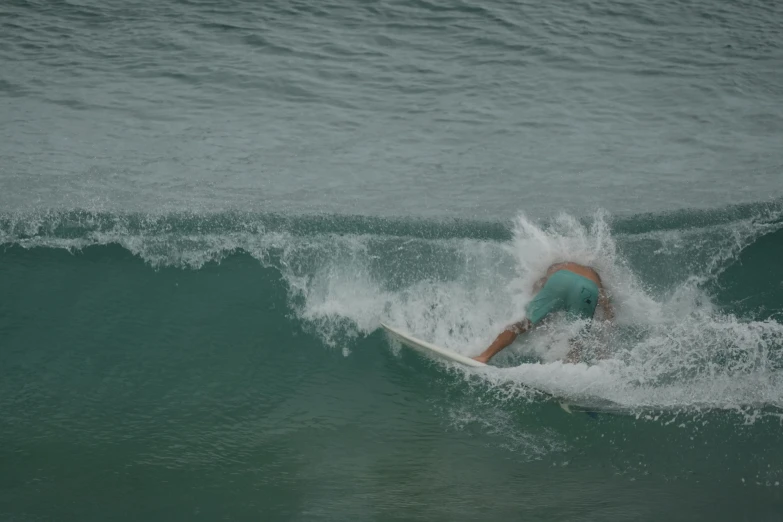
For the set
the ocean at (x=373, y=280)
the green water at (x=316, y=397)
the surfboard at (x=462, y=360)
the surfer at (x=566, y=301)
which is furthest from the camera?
the surfer at (x=566, y=301)

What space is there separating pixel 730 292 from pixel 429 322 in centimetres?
250

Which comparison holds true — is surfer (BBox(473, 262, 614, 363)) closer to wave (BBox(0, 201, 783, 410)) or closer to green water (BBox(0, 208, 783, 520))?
wave (BBox(0, 201, 783, 410))

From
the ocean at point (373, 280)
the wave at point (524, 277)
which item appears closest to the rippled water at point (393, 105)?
the ocean at point (373, 280)

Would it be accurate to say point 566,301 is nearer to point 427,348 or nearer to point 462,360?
point 462,360

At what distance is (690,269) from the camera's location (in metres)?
6.71

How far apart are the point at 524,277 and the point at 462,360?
0.92m

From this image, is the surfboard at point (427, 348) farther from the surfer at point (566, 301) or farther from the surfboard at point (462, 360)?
the surfer at point (566, 301)

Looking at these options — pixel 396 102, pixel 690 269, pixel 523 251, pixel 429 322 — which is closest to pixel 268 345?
pixel 429 322

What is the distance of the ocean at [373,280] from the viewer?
16.0 ft

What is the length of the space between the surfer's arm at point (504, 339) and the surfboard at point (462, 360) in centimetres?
12

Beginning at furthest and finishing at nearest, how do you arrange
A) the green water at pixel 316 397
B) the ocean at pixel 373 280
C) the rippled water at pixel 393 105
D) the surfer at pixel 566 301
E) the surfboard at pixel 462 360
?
the rippled water at pixel 393 105, the surfer at pixel 566 301, the surfboard at pixel 462 360, the ocean at pixel 373 280, the green water at pixel 316 397

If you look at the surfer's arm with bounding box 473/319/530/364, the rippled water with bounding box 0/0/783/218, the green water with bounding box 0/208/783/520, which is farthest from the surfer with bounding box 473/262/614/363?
the rippled water with bounding box 0/0/783/218

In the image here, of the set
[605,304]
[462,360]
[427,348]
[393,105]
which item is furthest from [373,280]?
[393,105]

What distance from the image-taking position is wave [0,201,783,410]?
18.0 ft
